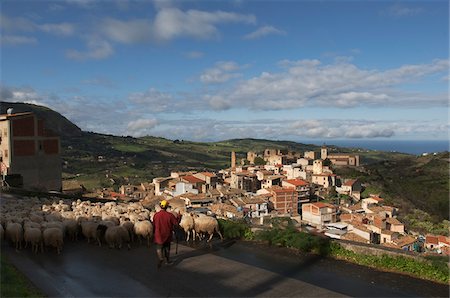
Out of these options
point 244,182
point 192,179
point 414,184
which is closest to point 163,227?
point 192,179

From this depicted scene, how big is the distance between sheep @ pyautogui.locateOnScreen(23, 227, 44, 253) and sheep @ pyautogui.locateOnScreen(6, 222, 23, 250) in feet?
1.56

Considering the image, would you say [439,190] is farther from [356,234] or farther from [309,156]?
[356,234]

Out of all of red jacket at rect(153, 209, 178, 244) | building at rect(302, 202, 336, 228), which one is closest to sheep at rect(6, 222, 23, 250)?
red jacket at rect(153, 209, 178, 244)

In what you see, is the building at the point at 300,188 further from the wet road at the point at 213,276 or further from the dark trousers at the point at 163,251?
the dark trousers at the point at 163,251

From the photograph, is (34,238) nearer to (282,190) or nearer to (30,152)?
(30,152)

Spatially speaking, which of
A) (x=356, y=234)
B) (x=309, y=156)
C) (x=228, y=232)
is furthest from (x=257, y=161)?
(x=228, y=232)

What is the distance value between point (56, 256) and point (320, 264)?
6.72m

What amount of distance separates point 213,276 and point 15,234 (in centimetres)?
673

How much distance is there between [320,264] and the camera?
8.41 metres

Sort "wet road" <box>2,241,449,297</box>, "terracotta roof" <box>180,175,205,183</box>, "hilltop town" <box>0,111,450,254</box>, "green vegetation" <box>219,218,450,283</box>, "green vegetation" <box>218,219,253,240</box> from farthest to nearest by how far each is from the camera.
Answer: "terracotta roof" <box>180,175,205,183</box>, "hilltop town" <box>0,111,450,254</box>, "green vegetation" <box>218,219,253,240</box>, "green vegetation" <box>219,218,450,283</box>, "wet road" <box>2,241,449,297</box>

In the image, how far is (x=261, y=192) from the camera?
87.4m

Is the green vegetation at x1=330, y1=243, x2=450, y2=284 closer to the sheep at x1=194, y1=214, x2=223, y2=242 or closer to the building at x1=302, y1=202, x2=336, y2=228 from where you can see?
Result: the sheep at x1=194, y1=214, x2=223, y2=242

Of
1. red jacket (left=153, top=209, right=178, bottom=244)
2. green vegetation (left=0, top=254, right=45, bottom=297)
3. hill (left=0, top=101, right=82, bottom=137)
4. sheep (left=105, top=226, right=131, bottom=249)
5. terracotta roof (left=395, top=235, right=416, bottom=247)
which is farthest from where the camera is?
hill (left=0, top=101, right=82, bottom=137)

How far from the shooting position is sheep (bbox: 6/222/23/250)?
11.0 meters
